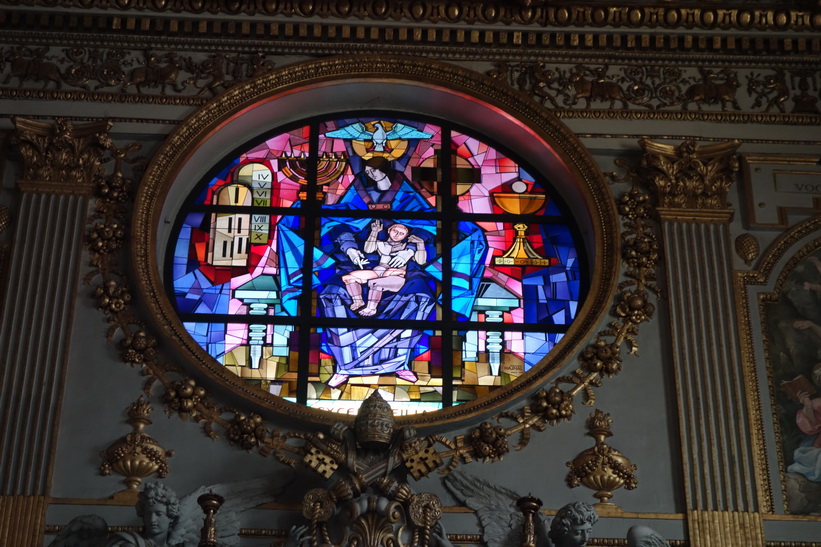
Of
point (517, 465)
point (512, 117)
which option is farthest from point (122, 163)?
point (517, 465)

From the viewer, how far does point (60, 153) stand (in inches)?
479

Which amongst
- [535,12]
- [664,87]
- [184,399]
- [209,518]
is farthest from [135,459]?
[664,87]

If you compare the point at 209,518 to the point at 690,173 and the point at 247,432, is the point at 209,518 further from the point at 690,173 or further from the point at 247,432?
the point at 690,173

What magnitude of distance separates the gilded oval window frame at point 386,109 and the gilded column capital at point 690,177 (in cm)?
41

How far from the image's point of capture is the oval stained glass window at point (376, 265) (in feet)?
38.7

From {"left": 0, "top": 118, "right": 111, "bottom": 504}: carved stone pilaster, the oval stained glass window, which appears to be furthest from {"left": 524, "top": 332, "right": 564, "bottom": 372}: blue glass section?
{"left": 0, "top": 118, "right": 111, "bottom": 504}: carved stone pilaster

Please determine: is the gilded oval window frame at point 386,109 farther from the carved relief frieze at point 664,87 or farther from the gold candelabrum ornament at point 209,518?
the gold candelabrum ornament at point 209,518

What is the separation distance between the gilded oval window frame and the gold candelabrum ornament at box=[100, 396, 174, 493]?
74 centimetres

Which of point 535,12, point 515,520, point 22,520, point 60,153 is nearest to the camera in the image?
point 22,520

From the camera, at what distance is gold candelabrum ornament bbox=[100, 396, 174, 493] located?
35.8 feet

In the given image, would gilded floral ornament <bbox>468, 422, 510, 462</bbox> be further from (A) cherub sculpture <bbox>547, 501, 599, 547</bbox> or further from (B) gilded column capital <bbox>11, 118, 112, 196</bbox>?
(B) gilded column capital <bbox>11, 118, 112, 196</bbox>

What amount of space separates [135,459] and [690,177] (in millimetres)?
4696

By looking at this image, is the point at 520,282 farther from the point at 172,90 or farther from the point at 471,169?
the point at 172,90

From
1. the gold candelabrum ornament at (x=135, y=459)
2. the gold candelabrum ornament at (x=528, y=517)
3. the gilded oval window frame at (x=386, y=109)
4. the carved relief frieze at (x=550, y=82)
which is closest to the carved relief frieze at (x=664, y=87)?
the carved relief frieze at (x=550, y=82)
